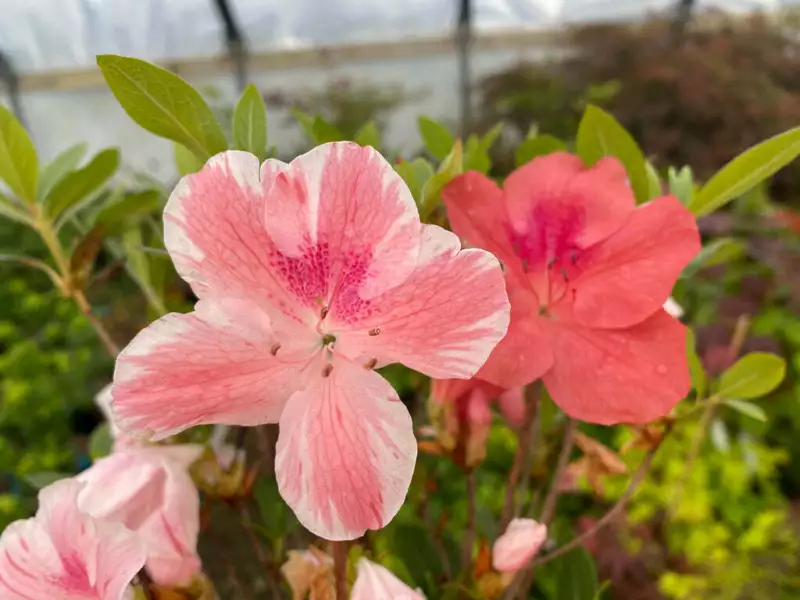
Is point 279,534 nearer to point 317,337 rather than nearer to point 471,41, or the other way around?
point 317,337

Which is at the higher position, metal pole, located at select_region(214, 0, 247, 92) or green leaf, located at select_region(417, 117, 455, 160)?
green leaf, located at select_region(417, 117, 455, 160)

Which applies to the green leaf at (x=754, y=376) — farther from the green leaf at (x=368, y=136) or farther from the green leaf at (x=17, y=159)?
the green leaf at (x=17, y=159)

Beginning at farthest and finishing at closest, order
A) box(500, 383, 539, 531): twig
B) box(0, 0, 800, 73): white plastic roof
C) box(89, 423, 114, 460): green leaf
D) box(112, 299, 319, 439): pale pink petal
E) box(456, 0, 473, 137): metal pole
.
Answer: box(456, 0, 473, 137): metal pole < box(0, 0, 800, 73): white plastic roof < box(89, 423, 114, 460): green leaf < box(500, 383, 539, 531): twig < box(112, 299, 319, 439): pale pink petal

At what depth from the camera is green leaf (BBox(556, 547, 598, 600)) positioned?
1.27 feet

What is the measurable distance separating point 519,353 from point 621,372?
0.14ft

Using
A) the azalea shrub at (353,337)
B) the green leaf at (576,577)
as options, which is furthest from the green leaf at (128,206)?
the green leaf at (576,577)

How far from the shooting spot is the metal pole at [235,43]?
99.0 inches

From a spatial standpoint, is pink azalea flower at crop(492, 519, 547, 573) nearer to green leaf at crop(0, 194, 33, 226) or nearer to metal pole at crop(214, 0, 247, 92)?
green leaf at crop(0, 194, 33, 226)

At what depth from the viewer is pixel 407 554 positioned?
15.5 inches

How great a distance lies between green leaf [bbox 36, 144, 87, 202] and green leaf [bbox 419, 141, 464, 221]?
21 centimetres

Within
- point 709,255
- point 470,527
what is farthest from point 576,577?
point 709,255

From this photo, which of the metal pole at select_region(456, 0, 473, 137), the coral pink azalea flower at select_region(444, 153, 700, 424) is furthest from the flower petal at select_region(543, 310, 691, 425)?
the metal pole at select_region(456, 0, 473, 137)

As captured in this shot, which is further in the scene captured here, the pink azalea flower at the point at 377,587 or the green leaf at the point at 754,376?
the green leaf at the point at 754,376

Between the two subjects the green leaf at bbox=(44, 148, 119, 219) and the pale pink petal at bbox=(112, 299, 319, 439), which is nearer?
the pale pink petal at bbox=(112, 299, 319, 439)
